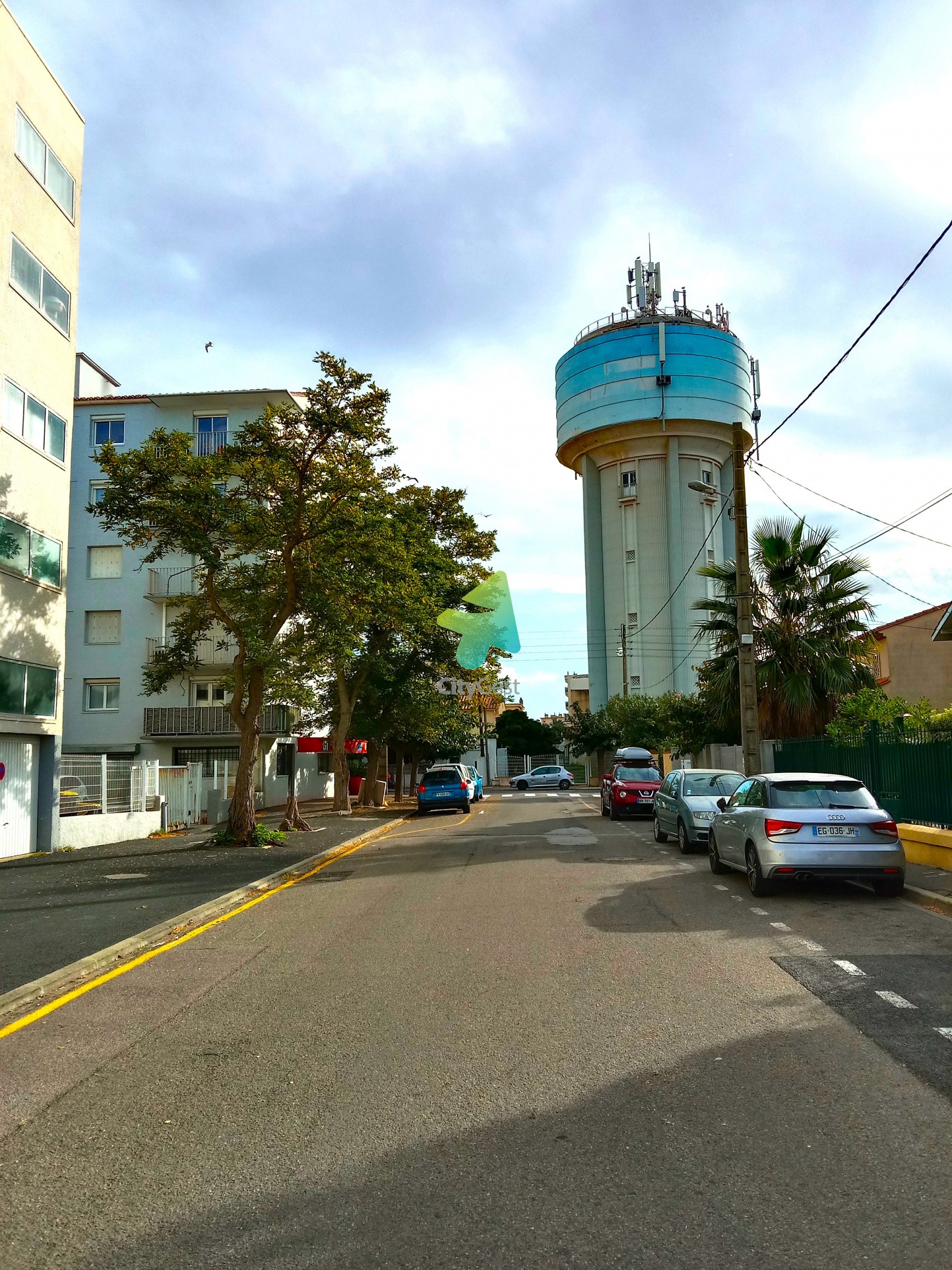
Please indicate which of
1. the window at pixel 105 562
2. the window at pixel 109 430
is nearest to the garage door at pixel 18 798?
the window at pixel 105 562

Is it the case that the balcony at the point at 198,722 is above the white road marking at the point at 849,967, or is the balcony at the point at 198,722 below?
above

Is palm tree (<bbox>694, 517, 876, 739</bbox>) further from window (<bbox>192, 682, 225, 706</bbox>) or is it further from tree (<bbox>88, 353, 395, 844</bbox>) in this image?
window (<bbox>192, 682, 225, 706</bbox>)

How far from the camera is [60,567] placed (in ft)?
69.8

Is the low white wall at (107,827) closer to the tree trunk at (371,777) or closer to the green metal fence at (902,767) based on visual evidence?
the tree trunk at (371,777)

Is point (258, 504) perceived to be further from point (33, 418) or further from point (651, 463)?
point (651, 463)

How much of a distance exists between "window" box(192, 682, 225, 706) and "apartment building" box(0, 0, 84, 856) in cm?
2099

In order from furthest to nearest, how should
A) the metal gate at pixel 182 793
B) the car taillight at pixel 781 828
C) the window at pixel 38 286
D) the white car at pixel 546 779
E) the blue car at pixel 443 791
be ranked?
the white car at pixel 546 779, the blue car at pixel 443 791, the metal gate at pixel 182 793, the window at pixel 38 286, the car taillight at pixel 781 828

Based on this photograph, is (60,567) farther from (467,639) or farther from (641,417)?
(641,417)

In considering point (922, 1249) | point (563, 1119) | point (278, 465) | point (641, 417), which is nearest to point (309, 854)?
point (278, 465)

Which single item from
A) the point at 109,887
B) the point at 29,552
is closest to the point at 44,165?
the point at 29,552

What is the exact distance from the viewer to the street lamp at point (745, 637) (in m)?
21.6

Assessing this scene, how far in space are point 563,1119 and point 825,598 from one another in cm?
2168

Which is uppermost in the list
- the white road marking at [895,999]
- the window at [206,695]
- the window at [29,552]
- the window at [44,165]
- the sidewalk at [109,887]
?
the window at [44,165]

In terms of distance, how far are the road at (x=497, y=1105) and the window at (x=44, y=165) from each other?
16730mm
